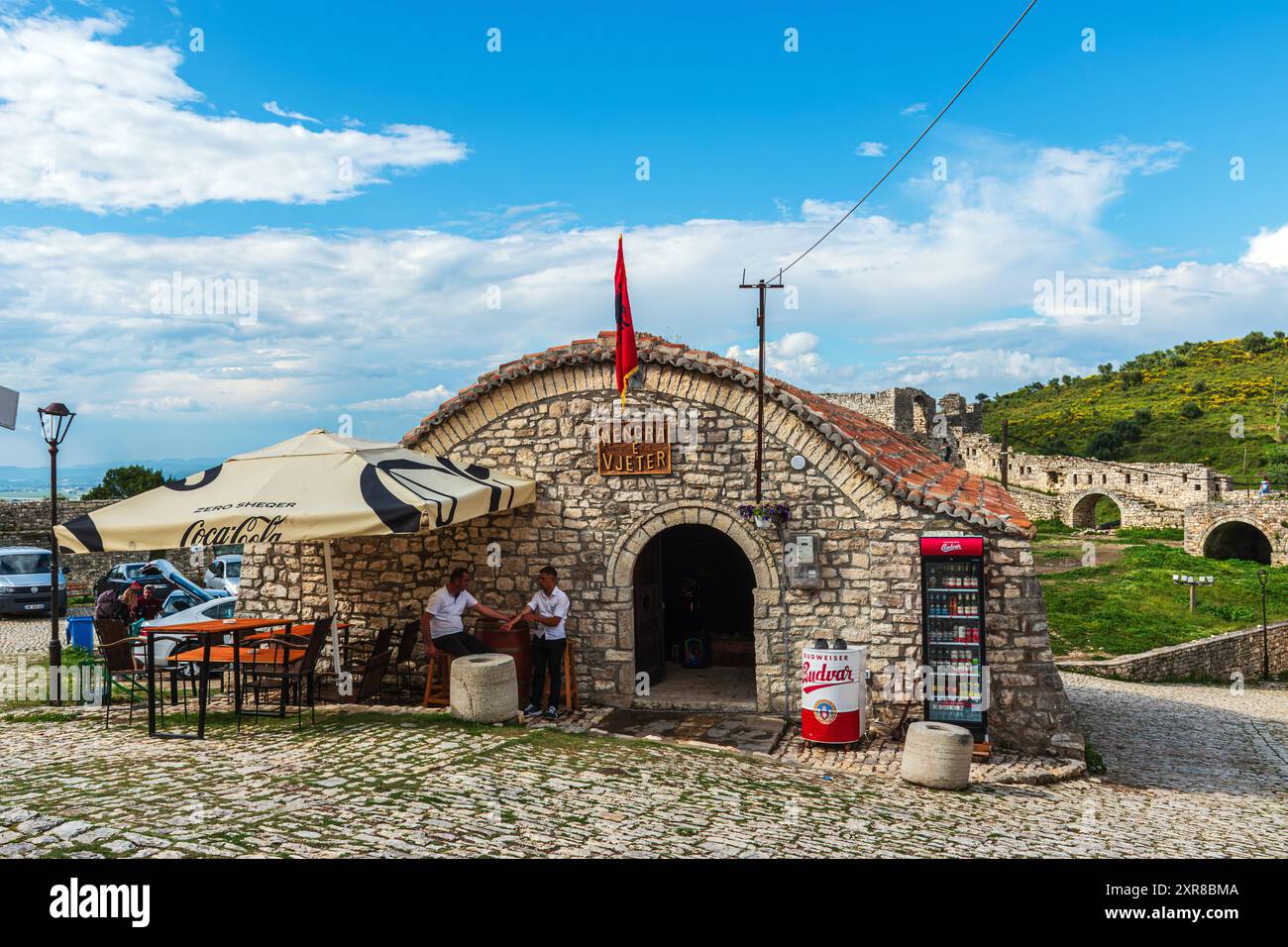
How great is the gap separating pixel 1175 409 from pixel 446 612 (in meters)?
59.7

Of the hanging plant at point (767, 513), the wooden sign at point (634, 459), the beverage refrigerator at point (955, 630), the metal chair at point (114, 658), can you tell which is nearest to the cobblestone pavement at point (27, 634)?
the metal chair at point (114, 658)

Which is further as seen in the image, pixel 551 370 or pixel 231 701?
pixel 551 370

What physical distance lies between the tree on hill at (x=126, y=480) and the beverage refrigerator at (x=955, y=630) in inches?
1497

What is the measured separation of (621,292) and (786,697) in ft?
15.8

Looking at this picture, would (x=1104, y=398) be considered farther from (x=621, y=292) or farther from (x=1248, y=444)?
(x=621, y=292)

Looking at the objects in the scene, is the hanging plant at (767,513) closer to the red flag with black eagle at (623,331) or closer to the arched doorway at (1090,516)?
the red flag with black eagle at (623,331)

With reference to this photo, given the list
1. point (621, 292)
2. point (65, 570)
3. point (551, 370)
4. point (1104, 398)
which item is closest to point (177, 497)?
point (551, 370)

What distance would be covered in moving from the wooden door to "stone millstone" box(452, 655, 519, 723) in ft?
9.26

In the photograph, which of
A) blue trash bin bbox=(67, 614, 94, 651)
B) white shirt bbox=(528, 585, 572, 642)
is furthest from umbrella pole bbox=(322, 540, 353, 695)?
blue trash bin bbox=(67, 614, 94, 651)

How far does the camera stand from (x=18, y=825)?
533 cm

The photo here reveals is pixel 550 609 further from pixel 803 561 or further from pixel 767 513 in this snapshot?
pixel 803 561

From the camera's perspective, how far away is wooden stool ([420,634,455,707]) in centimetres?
980

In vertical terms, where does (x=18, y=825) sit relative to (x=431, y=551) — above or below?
below

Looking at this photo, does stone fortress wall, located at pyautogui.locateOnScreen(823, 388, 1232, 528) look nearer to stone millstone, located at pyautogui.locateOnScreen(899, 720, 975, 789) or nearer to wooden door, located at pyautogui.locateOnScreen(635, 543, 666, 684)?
wooden door, located at pyautogui.locateOnScreen(635, 543, 666, 684)
